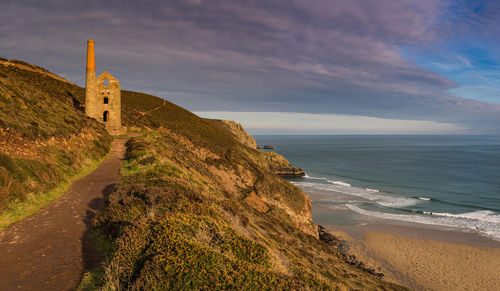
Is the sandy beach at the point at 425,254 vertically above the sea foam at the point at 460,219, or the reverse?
the sea foam at the point at 460,219

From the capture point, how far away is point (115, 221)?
360 inches

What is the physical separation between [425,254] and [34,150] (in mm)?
37661

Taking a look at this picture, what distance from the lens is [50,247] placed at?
8.30 m

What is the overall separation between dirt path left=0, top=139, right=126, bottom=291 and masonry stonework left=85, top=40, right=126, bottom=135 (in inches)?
1019

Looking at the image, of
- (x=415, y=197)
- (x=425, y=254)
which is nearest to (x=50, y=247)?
(x=425, y=254)

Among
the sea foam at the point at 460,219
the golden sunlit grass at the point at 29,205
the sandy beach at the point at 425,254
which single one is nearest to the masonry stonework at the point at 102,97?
the golden sunlit grass at the point at 29,205

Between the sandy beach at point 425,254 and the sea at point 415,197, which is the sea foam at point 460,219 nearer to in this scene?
the sea at point 415,197

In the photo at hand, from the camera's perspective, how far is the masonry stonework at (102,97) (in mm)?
35188

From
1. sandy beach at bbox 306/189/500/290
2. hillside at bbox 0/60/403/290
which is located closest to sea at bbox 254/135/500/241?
sandy beach at bbox 306/189/500/290

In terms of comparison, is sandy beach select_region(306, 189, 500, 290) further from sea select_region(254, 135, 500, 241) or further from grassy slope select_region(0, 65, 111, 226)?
grassy slope select_region(0, 65, 111, 226)

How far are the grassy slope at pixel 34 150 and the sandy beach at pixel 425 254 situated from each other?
92.3ft

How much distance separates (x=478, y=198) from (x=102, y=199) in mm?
66892

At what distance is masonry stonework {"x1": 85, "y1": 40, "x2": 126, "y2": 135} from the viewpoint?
35188mm

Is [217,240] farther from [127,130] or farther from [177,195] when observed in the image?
[127,130]
